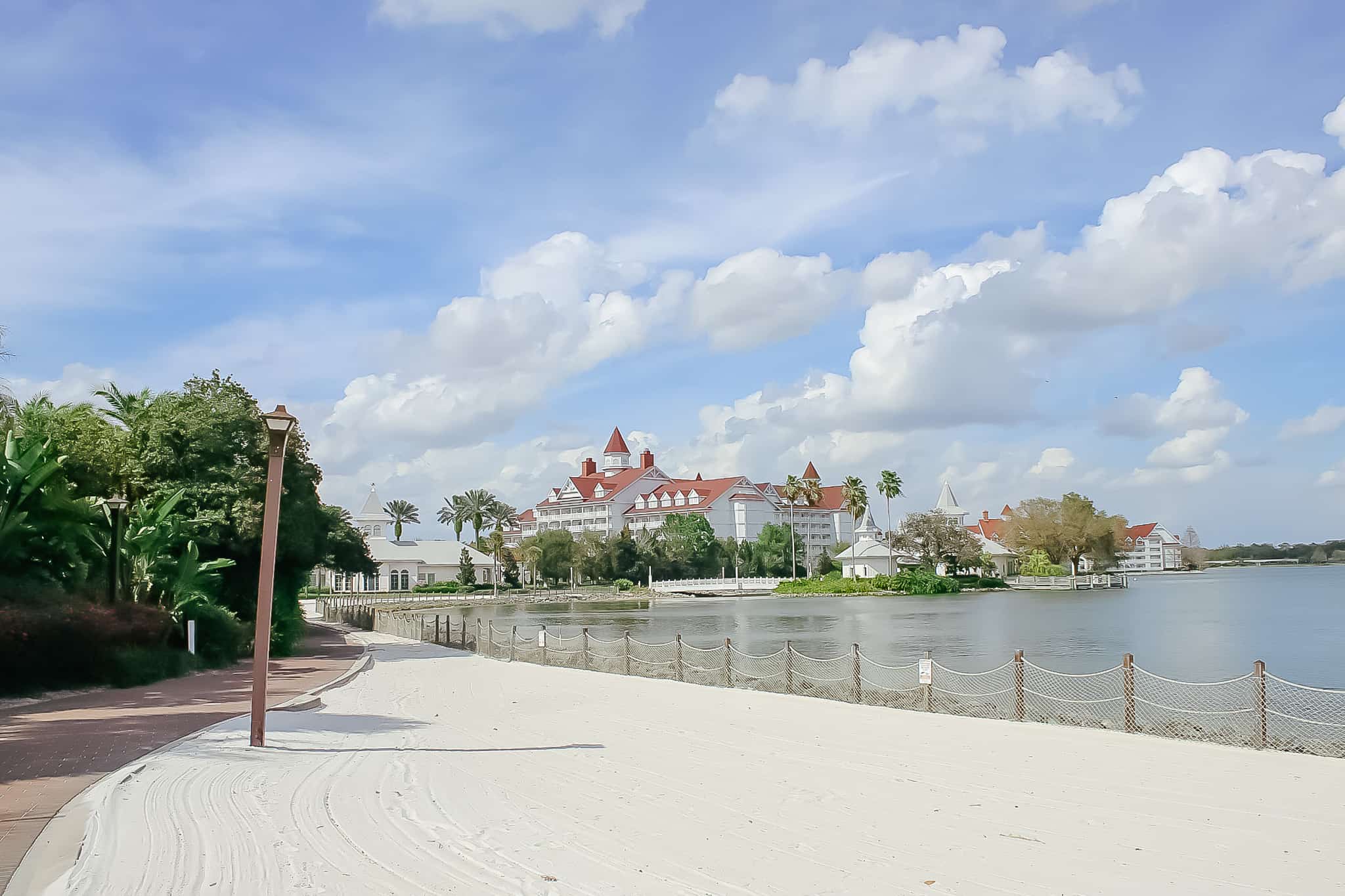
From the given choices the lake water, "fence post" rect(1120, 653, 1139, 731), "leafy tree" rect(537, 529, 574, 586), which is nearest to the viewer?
"fence post" rect(1120, 653, 1139, 731)

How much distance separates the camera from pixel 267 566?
471 inches

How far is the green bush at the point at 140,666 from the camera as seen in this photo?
18.8m

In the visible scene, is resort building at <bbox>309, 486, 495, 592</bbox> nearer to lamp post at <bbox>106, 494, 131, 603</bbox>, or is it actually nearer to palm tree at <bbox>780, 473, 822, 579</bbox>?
A: palm tree at <bbox>780, 473, 822, 579</bbox>

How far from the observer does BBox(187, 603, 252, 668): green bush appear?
24.4 meters

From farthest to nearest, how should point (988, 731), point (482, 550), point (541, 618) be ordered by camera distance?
point (482, 550) → point (541, 618) → point (988, 731)

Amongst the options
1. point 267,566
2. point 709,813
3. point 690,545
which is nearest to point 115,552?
point 267,566

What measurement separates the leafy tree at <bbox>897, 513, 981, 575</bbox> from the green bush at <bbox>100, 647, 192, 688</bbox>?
9310 cm

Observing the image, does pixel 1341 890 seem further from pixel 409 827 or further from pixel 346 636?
pixel 346 636

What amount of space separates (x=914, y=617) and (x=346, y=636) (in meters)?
36.3

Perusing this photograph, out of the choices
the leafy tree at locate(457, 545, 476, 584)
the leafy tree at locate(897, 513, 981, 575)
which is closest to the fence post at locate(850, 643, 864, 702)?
the leafy tree at locate(897, 513, 981, 575)

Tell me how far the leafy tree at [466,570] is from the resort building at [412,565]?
1.31 meters

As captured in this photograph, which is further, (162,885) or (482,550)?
(482,550)

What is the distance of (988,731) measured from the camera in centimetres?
1377

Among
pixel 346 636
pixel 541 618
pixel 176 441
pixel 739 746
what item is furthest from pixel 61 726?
pixel 541 618
